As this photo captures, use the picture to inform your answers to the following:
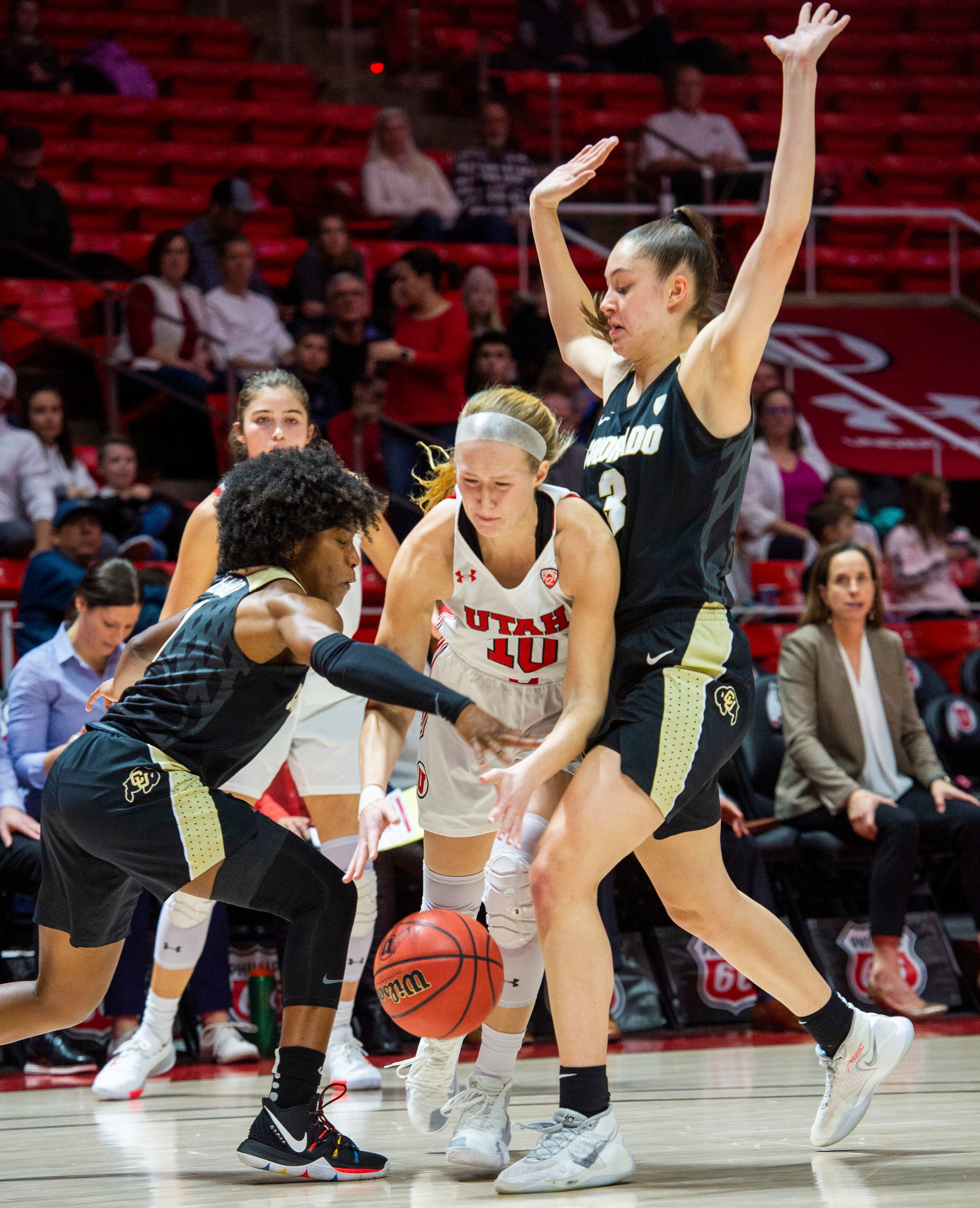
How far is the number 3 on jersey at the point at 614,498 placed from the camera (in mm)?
3275

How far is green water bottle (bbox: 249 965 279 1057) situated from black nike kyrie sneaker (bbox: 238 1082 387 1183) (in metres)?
2.22

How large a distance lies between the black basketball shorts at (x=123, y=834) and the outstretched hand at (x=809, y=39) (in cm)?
187

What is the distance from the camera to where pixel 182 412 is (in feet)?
27.3

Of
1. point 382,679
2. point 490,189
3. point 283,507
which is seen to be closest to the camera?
point 382,679

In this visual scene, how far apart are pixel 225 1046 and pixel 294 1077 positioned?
7.31 ft

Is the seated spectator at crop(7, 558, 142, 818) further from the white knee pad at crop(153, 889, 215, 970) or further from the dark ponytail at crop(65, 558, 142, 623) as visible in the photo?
the white knee pad at crop(153, 889, 215, 970)

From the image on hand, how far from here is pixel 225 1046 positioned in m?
5.25

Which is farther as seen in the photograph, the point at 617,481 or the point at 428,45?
the point at 428,45

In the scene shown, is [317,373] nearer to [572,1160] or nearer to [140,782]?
[140,782]

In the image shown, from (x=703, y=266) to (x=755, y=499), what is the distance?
5436 millimetres

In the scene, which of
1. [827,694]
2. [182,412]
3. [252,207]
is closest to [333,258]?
[252,207]

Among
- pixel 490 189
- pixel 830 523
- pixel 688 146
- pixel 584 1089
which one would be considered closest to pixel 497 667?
pixel 584 1089

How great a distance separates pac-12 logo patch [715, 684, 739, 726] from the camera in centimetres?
318

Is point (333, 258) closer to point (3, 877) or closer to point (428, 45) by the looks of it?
point (428, 45)
